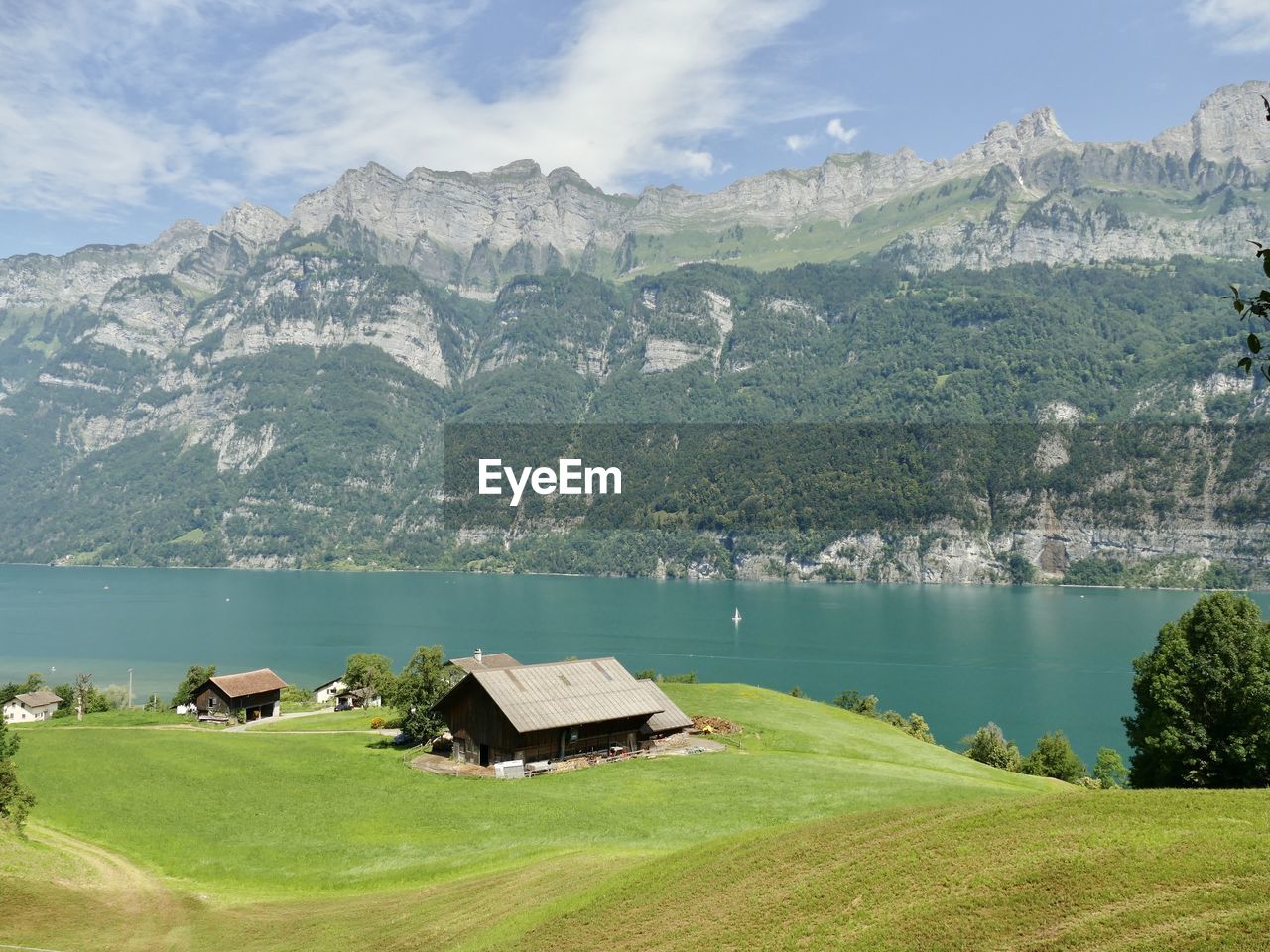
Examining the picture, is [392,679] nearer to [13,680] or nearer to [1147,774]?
[1147,774]

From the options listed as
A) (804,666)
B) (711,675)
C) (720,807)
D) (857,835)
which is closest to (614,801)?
(720,807)

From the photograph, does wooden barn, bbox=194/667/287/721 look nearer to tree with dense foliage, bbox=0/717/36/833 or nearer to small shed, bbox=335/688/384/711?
small shed, bbox=335/688/384/711

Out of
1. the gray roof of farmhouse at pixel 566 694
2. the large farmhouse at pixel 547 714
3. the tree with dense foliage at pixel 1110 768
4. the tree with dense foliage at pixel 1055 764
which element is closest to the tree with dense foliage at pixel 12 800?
the large farmhouse at pixel 547 714

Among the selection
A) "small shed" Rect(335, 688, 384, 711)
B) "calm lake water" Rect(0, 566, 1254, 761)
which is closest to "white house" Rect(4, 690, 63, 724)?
"calm lake water" Rect(0, 566, 1254, 761)

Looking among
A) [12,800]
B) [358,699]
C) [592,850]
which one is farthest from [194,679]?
[592,850]

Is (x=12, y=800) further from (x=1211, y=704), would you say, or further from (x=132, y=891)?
(x=1211, y=704)

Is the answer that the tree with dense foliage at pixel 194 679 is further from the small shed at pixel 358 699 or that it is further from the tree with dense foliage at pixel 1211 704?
the tree with dense foliage at pixel 1211 704
